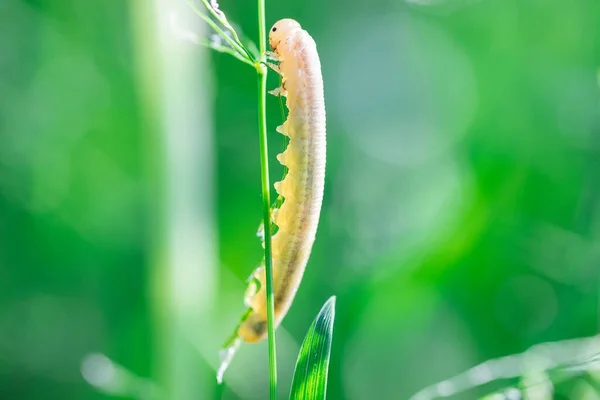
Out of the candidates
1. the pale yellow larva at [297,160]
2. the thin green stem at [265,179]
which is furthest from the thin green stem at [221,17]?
the pale yellow larva at [297,160]

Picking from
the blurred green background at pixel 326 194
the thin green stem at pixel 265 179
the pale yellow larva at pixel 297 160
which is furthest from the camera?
the blurred green background at pixel 326 194

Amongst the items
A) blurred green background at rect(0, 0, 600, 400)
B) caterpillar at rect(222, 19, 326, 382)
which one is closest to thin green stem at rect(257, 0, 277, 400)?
caterpillar at rect(222, 19, 326, 382)

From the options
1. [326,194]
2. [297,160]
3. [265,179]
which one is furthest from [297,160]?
[326,194]

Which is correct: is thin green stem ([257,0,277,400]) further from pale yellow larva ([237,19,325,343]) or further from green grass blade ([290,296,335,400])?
pale yellow larva ([237,19,325,343])

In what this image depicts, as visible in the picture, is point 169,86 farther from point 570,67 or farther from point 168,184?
point 570,67

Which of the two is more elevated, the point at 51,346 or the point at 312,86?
the point at 312,86

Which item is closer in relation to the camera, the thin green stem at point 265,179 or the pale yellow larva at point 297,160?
the thin green stem at point 265,179

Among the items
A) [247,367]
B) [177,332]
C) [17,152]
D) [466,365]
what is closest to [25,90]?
[17,152]

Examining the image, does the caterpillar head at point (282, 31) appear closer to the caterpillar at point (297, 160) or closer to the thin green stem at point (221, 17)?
the caterpillar at point (297, 160)
